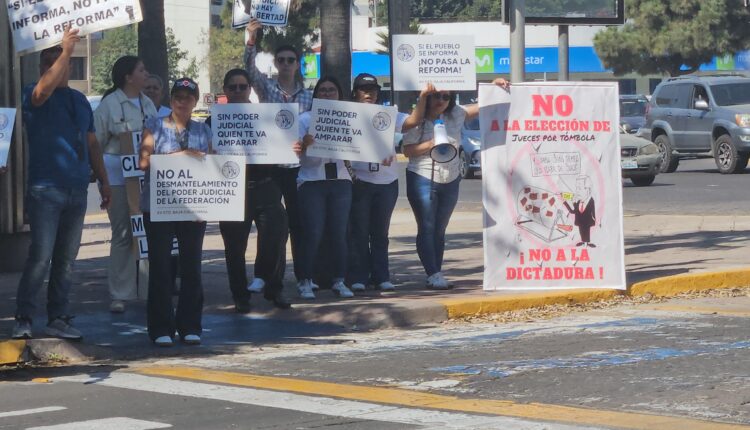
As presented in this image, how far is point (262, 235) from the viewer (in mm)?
10133

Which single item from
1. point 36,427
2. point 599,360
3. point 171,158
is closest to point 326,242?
point 171,158

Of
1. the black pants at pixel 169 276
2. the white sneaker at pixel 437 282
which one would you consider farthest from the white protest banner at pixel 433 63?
the black pants at pixel 169 276

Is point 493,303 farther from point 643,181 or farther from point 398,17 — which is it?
point 643,181

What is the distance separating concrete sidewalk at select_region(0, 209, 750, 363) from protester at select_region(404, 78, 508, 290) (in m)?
0.46

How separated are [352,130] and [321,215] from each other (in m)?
0.70

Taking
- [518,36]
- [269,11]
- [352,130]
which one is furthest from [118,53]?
[352,130]

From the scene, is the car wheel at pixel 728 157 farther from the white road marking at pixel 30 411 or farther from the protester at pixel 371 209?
the white road marking at pixel 30 411

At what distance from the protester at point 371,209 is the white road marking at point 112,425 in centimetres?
466

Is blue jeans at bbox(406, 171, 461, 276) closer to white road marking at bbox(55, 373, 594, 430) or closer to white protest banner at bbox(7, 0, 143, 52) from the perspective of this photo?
white protest banner at bbox(7, 0, 143, 52)

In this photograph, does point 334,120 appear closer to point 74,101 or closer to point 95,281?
point 74,101

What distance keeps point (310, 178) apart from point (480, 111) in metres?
1.47

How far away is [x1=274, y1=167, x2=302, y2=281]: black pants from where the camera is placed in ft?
34.2

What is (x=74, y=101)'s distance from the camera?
877 cm

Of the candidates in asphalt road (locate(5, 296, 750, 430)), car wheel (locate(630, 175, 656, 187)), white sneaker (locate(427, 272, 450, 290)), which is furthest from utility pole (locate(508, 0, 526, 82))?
car wheel (locate(630, 175, 656, 187))
